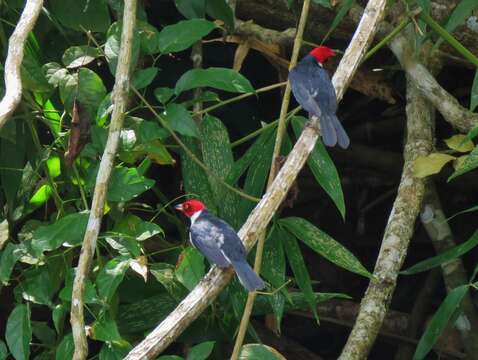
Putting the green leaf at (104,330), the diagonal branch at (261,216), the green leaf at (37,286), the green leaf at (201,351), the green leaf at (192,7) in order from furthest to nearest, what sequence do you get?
1. the green leaf at (192,7)
2. the green leaf at (37,286)
3. the green leaf at (104,330)
4. the green leaf at (201,351)
5. the diagonal branch at (261,216)

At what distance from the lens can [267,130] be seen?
3424mm

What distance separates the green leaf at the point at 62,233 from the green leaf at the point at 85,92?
15.4 inches

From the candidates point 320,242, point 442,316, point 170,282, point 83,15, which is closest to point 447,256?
point 442,316

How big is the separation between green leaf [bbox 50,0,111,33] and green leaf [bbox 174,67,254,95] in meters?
0.62

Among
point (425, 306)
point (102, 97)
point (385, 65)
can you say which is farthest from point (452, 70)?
point (102, 97)

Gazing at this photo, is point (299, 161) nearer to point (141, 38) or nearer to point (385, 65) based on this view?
point (141, 38)

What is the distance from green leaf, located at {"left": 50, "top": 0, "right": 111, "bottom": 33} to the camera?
364 centimetres

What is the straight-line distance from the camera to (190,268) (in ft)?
10.2

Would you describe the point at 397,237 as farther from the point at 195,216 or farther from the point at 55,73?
the point at 55,73

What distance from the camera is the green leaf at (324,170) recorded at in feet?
10.8

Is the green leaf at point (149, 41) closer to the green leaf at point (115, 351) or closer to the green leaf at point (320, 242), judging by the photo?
the green leaf at point (320, 242)

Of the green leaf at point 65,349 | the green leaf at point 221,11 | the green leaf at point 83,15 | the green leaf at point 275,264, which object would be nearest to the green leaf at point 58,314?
the green leaf at point 65,349

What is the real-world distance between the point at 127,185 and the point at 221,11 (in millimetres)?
921

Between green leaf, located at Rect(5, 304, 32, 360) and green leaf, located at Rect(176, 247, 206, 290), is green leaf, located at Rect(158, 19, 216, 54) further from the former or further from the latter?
green leaf, located at Rect(5, 304, 32, 360)
